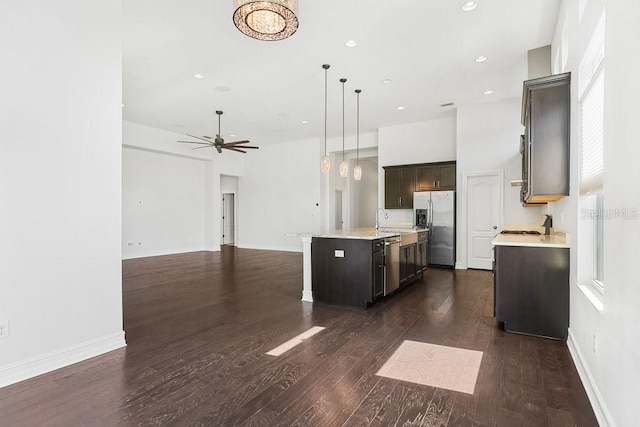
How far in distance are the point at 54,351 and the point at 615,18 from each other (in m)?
4.11

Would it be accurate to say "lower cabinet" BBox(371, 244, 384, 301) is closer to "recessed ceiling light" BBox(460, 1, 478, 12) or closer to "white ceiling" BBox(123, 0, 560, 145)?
"white ceiling" BBox(123, 0, 560, 145)

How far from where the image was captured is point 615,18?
1.67 metres

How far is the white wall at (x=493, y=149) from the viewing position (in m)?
6.81

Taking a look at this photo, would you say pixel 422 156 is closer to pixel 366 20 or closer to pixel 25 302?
pixel 366 20

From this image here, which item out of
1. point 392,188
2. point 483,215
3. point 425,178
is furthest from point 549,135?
point 392,188

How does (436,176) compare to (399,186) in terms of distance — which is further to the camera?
(399,186)

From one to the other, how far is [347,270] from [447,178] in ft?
14.7

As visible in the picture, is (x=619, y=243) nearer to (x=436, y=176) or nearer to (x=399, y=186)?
(x=436, y=176)

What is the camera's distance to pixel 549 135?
124 inches

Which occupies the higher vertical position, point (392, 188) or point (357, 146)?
point (357, 146)

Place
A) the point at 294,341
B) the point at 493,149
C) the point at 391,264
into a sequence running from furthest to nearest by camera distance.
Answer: the point at 493,149 → the point at 391,264 → the point at 294,341

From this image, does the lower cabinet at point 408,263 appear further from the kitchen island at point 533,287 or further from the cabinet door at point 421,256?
the kitchen island at point 533,287

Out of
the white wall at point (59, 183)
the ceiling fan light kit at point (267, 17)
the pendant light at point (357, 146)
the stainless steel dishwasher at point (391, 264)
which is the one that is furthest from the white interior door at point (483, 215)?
the white wall at point (59, 183)

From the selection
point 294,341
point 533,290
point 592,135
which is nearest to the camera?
point 592,135
